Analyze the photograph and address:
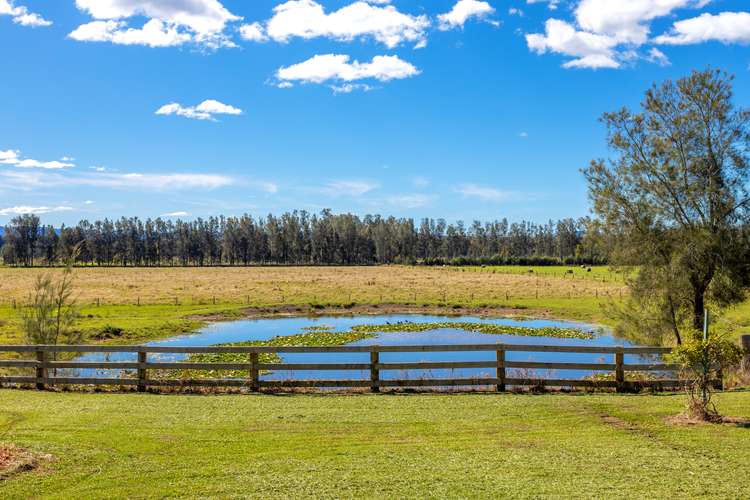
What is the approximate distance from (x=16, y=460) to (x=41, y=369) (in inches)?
286

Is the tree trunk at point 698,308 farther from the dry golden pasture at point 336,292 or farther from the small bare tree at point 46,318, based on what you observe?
the dry golden pasture at point 336,292

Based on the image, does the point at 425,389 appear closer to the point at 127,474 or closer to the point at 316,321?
the point at 127,474

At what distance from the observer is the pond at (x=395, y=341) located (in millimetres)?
22266

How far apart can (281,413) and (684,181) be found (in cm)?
1613

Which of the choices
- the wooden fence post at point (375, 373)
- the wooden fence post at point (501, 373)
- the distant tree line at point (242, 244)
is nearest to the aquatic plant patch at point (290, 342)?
the wooden fence post at point (375, 373)

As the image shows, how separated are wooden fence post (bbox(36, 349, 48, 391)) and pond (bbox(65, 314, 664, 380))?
5120 mm

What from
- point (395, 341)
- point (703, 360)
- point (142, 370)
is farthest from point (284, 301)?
point (703, 360)

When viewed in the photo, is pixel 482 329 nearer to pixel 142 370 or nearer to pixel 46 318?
pixel 46 318

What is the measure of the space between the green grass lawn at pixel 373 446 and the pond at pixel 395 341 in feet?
15.6

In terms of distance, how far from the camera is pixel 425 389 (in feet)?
47.6

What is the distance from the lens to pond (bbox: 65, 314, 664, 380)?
73.0 feet

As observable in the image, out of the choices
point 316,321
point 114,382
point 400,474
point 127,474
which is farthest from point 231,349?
point 316,321

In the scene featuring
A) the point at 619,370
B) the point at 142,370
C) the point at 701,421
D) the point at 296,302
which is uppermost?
the point at 142,370

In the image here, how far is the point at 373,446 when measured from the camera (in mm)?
9469
